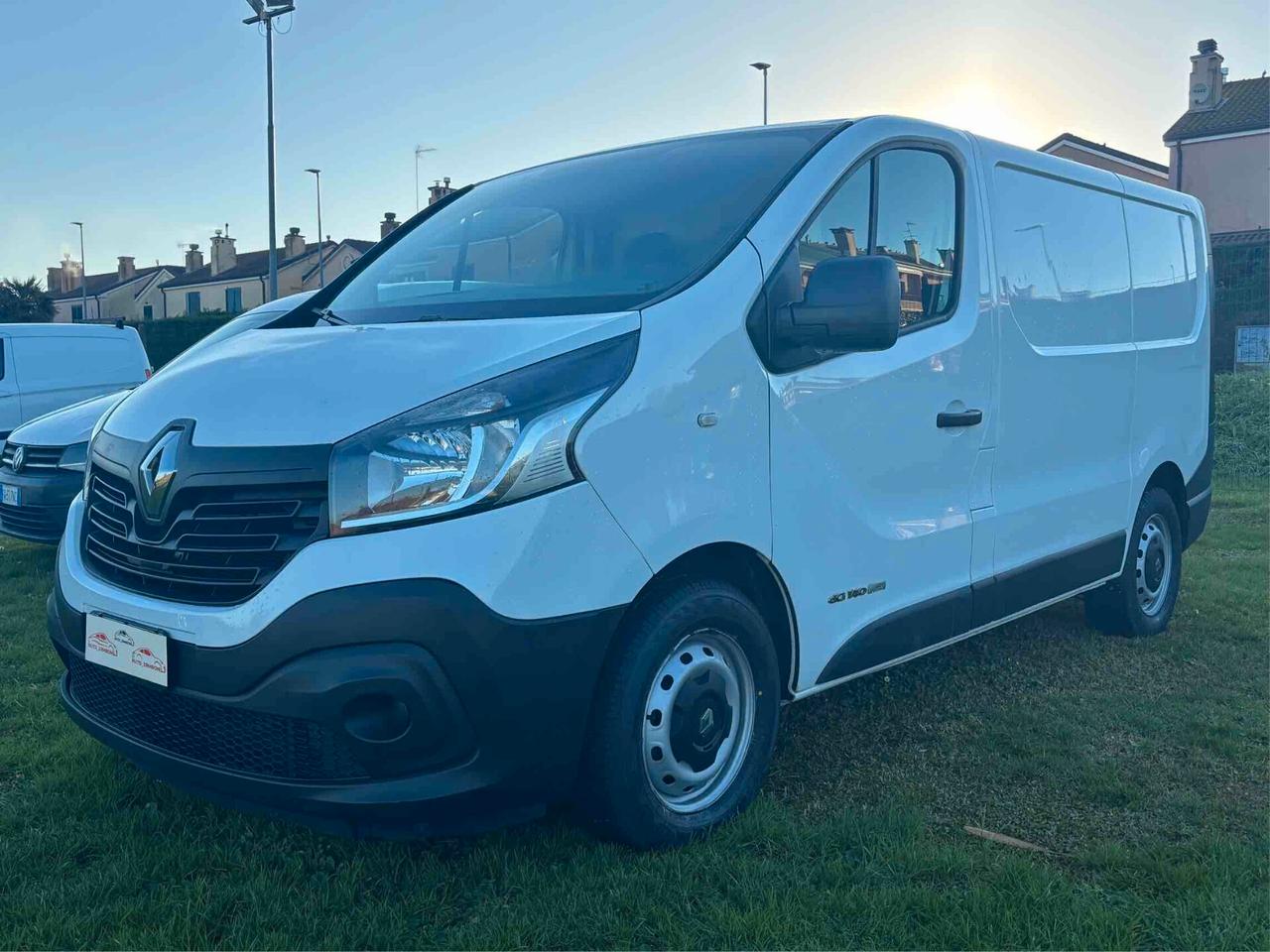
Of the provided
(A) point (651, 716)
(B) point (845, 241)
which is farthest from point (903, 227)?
(A) point (651, 716)

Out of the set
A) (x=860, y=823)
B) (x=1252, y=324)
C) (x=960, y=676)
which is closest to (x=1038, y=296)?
(x=960, y=676)

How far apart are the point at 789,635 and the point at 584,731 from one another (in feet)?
2.63

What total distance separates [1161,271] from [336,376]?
4.24 m

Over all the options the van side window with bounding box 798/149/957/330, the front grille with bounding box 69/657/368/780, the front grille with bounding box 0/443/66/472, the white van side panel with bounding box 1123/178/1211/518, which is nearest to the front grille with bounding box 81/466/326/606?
the front grille with bounding box 69/657/368/780

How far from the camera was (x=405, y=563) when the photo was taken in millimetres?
2492

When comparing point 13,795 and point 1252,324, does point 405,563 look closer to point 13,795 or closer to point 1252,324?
point 13,795

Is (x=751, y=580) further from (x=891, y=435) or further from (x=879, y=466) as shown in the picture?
(x=891, y=435)

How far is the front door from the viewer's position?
129 inches

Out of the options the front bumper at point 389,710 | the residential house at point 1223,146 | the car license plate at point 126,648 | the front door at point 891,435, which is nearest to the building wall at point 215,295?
the residential house at point 1223,146

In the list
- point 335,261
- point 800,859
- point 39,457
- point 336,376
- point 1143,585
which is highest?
point 335,261

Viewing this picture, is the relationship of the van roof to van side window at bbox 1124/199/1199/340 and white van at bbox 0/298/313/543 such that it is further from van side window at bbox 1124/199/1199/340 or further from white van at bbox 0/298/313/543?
van side window at bbox 1124/199/1199/340

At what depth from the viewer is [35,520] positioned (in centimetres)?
686

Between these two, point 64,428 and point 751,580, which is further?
point 64,428

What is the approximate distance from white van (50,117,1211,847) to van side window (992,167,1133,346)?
29mm
